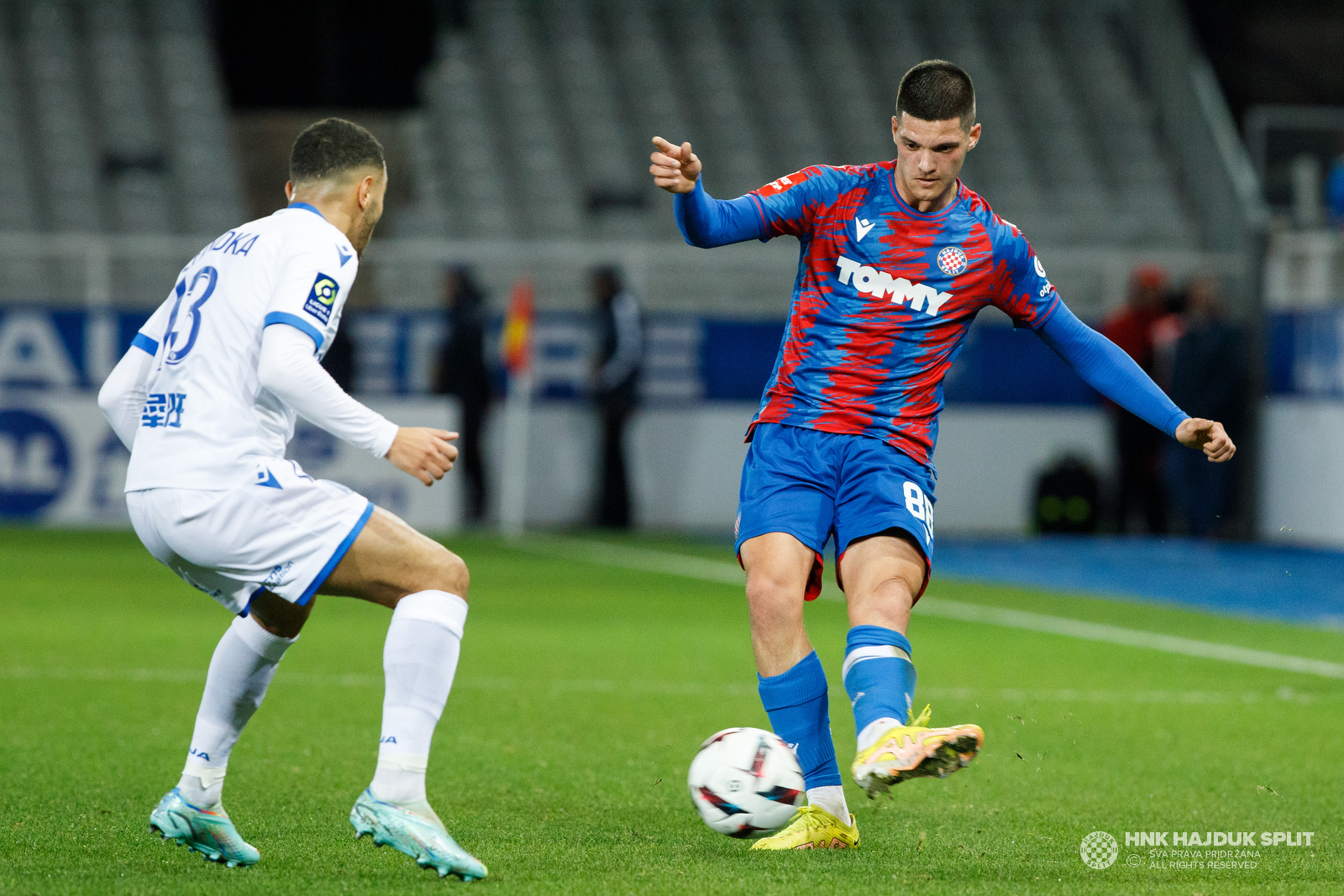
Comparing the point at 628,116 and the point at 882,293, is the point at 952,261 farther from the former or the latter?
the point at 628,116

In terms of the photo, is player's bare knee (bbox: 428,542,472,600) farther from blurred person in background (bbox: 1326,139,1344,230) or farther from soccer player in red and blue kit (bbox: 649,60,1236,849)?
blurred person in background (bbox: 1326,139,1344,230)

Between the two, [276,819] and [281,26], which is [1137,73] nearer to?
[281,26]

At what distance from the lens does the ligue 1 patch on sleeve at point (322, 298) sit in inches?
165

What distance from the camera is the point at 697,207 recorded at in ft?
15.6

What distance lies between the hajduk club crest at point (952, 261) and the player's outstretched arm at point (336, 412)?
1568 millimetres

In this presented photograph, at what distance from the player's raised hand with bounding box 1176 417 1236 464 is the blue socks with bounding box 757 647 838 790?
1146 millimetres

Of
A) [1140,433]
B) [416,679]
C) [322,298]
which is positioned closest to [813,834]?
[416,679]

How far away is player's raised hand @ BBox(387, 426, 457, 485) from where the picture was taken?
403cm

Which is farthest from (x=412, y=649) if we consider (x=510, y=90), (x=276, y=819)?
(x=510, y=90)

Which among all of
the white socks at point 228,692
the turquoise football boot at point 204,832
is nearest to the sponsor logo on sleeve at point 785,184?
the white socks at point 228,692

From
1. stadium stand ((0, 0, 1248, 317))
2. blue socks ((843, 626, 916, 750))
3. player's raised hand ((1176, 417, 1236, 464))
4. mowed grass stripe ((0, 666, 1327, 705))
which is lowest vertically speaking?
mowed grass stripe ((0, 666, 1327, 705))

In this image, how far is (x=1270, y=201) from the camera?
17.5 metres

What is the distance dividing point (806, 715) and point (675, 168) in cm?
146

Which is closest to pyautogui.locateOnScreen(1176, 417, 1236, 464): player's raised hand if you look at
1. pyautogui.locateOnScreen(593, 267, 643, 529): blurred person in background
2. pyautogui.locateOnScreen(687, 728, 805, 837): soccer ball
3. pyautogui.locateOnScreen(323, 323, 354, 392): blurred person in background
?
pyautogui.locateOnScreen(687, 728, 805, 837): soccer ball
